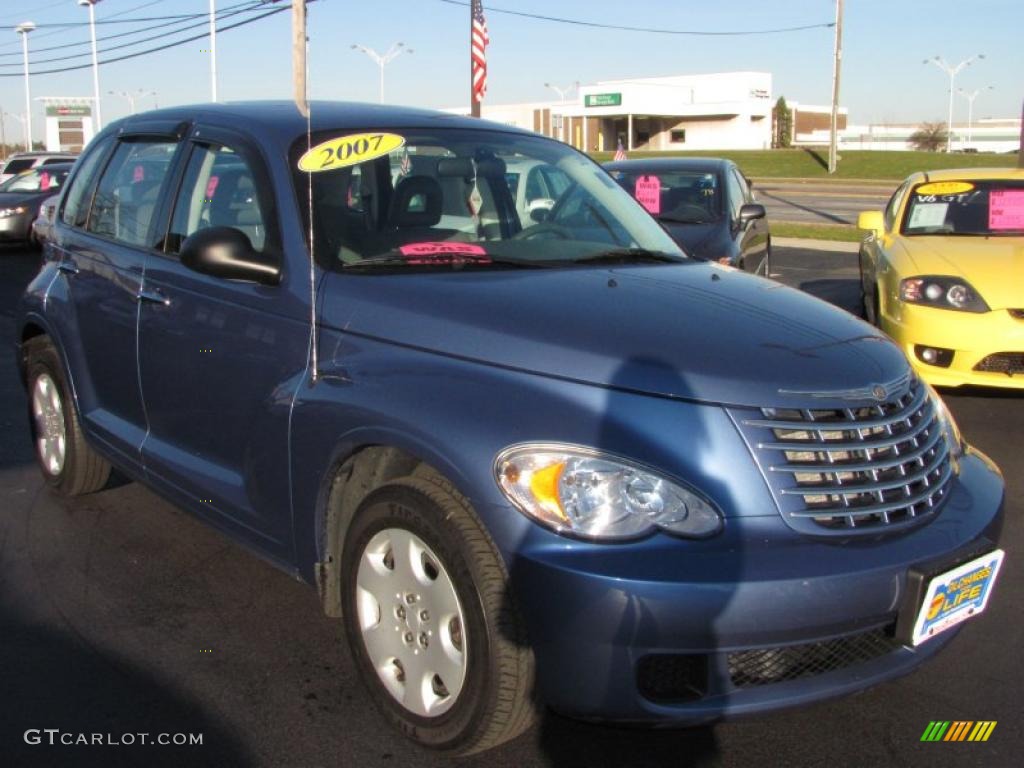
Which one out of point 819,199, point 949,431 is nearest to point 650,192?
point 949,431

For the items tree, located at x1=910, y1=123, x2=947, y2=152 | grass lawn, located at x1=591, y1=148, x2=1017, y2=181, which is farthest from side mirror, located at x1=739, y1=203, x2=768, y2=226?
tree, located at x1=910, y1=123, x2=947, y2=152

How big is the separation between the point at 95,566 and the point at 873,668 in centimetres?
316

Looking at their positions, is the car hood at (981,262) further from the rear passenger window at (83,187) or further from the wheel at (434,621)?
the rear passenger window at (83,187)

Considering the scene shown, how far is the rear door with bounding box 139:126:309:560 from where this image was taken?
3418 millimetres

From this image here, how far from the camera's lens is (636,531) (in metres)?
2.56

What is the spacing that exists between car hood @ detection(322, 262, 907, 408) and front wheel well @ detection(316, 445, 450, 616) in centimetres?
34

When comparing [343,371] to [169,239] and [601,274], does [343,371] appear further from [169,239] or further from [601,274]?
[169,239]

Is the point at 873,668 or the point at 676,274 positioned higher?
the point at 676,274

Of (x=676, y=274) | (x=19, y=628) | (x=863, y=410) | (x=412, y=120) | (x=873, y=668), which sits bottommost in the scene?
(x=19, y=628)

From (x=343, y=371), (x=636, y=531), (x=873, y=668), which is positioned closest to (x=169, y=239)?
(x=343, y=371)

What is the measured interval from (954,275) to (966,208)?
→ 1.69 meters

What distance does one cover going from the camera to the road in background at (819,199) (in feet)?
85.4

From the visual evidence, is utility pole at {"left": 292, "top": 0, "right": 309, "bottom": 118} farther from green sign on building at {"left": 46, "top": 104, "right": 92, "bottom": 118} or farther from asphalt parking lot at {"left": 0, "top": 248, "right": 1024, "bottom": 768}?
green sign on building at {"left": 46, "top": 104, "right": 92, "bottom": 118}

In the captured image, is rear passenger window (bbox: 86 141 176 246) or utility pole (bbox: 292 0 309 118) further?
rear passenger window (bbox: 86 141 176 246)
